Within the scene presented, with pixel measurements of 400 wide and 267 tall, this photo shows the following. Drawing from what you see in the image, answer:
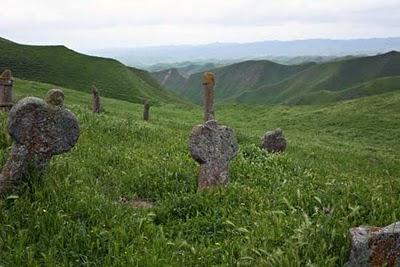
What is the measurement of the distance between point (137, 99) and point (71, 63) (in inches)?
625

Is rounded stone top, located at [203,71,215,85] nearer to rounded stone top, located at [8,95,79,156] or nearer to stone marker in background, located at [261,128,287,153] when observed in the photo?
stone marker in background, located at [261,128,287,153]

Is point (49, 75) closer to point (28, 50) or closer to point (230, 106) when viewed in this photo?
point (28, 50)

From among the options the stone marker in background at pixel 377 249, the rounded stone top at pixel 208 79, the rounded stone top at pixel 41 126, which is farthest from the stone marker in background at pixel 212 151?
the rounded stone top at pixel 208 79

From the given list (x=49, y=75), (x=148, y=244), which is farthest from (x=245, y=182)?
(x=49, y=75)

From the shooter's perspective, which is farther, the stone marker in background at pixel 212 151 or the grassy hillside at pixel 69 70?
the grassy hillside at pixel 69 70

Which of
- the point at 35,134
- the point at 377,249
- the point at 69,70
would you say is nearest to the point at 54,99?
the point at 35,134

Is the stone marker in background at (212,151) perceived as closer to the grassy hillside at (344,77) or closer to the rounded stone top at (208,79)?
the rounded stone top at (208,79)

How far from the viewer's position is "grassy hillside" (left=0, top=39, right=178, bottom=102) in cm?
6475

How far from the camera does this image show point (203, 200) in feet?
29.8

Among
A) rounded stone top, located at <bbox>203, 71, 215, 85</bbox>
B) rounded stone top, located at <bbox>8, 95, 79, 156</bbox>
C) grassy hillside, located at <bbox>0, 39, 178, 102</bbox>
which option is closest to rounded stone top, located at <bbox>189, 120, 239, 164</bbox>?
rounded stone top, located at <bbox>8, 95, 79, 156</bbox>

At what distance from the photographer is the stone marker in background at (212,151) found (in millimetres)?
10625

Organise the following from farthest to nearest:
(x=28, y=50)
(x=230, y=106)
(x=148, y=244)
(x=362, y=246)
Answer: (x=28, y=50) < (x=230, y=106) < (x=148, y=244) < (x=362, y=246)

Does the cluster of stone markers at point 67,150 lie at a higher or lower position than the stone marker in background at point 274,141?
higher

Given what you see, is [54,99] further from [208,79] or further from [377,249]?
[208,79]
